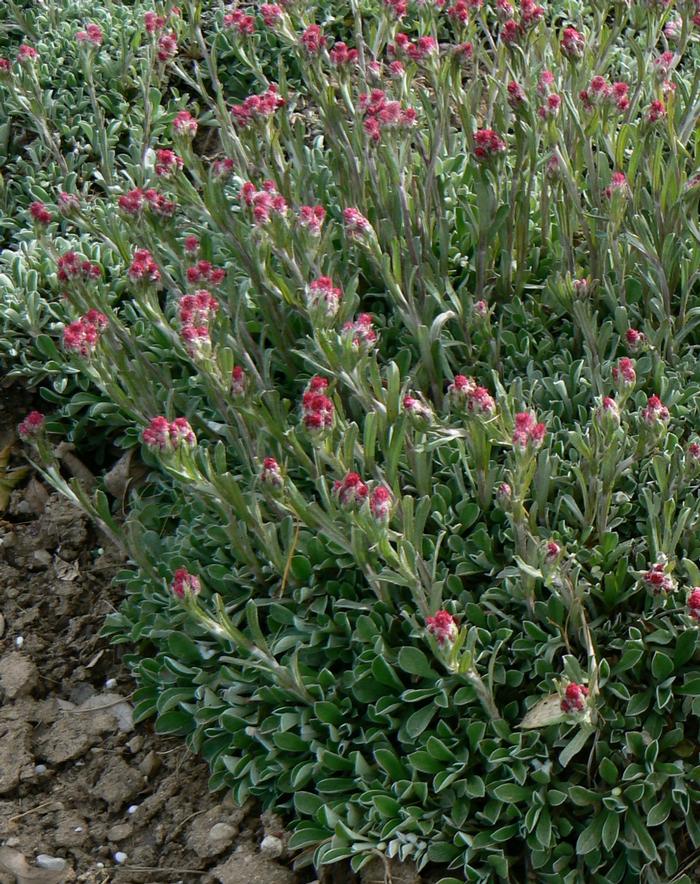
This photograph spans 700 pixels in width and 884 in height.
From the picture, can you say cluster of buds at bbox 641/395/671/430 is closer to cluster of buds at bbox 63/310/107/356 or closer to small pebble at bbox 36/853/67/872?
cluster of buds at bbox 63/310/107/356

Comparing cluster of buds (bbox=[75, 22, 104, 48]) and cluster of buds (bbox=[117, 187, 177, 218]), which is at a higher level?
cluster of buds (bbox=[75, 22, 104, 48])

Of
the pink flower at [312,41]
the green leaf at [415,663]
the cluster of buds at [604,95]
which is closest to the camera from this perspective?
the green leaf at [415,663]

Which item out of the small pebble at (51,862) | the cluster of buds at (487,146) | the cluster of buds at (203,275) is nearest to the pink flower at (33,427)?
the cluster of buds at (203,275)

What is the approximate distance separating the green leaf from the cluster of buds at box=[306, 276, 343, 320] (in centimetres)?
77

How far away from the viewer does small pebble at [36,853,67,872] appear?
248 centimetres

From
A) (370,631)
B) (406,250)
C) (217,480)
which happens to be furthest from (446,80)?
(370,631)

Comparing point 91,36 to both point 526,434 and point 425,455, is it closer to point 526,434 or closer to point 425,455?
point 425,455

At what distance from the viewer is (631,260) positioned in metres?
3.02

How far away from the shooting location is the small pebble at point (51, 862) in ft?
8.14

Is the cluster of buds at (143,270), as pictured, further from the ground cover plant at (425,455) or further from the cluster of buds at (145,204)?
the cluster of buds at (145,204)

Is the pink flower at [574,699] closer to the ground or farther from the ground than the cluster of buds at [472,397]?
closer to the ground

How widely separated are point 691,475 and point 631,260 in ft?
3.08

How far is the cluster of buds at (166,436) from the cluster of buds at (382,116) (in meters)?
1.00

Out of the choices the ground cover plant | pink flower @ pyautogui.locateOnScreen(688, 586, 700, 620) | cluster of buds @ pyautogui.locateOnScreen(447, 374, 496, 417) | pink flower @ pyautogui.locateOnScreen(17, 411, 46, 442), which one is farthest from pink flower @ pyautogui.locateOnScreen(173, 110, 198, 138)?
pink flower @ pyautogui.locateOnScreen(688, 586, 700, 620)
